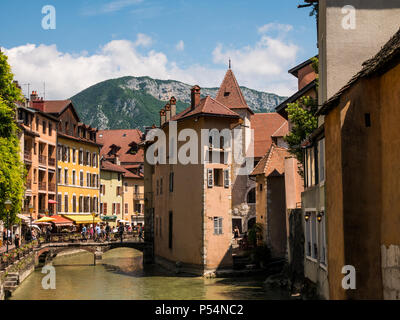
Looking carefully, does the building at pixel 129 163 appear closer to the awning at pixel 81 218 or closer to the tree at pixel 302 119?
the awning at pixel 81 218

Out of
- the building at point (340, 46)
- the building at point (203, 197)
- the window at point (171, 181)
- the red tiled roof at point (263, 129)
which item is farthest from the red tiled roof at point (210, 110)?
the red tiled roof at point (263, 129)

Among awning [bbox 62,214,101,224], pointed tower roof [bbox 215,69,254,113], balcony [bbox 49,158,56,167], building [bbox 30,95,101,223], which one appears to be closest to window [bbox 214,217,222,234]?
awning [bbox 62,214,101,224]

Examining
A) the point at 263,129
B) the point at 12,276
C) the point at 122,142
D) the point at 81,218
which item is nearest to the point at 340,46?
the point at 12,276

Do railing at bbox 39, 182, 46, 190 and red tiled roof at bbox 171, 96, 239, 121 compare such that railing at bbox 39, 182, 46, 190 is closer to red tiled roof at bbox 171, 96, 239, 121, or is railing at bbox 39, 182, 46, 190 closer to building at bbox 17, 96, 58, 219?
building at bbox 17, 96, 58, 219

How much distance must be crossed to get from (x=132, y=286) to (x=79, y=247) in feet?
52.7

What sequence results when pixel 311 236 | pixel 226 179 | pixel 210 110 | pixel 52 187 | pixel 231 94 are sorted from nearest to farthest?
pixel 311 236 → pixel 210 110 → pixel 226 179 → pixel 52 187 → pixel 231 94

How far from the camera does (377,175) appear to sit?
597 inches

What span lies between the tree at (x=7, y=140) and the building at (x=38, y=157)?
20.5 metres

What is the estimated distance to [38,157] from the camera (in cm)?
5988

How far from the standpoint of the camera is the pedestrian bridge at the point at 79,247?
49.9 meters

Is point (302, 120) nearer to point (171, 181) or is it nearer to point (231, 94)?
point (171, 181)

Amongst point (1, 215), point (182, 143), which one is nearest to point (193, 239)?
point (182, 143)
